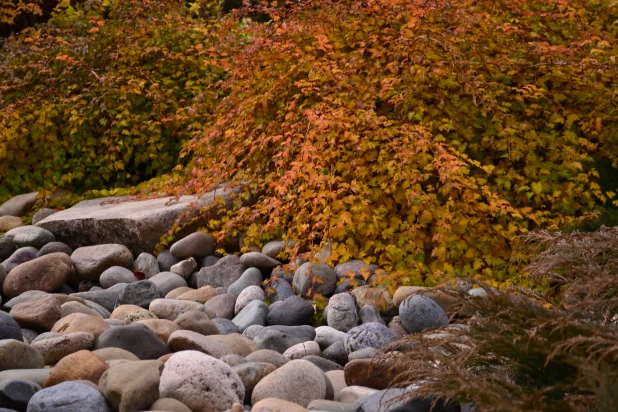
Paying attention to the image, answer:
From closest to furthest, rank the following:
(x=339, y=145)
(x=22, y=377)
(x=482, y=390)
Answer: (x=482, y=390) → (x=22, y=377) → (x=339, y=145)

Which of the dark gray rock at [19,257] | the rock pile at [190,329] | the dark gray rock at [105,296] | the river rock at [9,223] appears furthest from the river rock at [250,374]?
the river rock at [9,223]

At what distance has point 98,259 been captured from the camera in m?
5.44

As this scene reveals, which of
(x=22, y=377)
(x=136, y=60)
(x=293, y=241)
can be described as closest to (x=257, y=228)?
(x=293, y=241)

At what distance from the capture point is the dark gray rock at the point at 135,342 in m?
3.49

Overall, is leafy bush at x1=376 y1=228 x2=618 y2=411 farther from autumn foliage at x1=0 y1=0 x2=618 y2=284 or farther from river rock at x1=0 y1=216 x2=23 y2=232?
river rock at x1=0 y1=216 x2=23 y2=232

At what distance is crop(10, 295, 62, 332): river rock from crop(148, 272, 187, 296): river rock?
1.17m

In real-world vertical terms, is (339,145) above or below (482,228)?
above

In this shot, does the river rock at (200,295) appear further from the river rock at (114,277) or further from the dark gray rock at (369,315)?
the dark gray rock at (369,315)

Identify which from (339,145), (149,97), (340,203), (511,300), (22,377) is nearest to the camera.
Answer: (511,300)

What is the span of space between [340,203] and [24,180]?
4038mm

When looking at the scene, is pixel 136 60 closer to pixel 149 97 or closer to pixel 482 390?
pixel 149 97

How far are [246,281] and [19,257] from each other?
1.84 metres

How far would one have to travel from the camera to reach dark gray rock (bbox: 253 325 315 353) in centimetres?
397

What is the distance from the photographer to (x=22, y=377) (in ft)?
9.97
